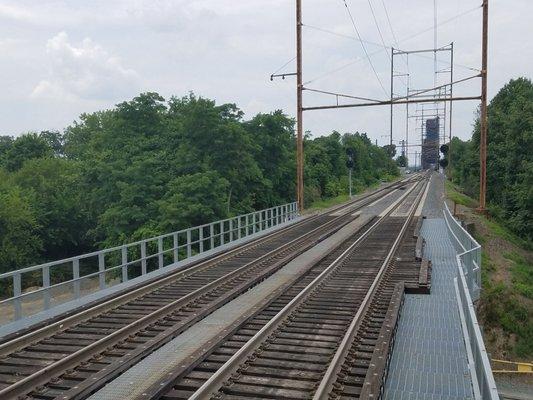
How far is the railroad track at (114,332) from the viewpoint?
7.80 metres

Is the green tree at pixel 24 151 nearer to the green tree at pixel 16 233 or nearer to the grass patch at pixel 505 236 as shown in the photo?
the green tree at pixel 16 233

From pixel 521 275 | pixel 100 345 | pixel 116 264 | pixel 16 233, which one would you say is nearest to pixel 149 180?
pixel 116 264

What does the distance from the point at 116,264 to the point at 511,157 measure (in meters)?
28.7

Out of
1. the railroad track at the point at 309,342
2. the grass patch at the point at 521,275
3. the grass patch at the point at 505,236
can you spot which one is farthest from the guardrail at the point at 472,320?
the grass patch at the point at 505,236

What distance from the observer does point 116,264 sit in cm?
3669

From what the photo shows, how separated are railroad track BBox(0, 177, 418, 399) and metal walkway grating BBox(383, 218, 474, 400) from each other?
12.5 feet

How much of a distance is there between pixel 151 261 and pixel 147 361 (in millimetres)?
28484

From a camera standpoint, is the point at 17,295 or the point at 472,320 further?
the point at 17,295

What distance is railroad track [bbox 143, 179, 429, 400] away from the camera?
7473 mm

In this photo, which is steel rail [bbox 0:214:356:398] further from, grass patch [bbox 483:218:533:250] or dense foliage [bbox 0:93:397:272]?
grass patch [bbox 483:218:533:250]

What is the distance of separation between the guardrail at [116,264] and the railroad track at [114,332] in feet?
2.77

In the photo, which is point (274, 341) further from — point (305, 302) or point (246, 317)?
point (305, 302)

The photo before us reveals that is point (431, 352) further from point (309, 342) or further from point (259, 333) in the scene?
point (259, 333)

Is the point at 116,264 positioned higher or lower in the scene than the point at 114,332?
lower
